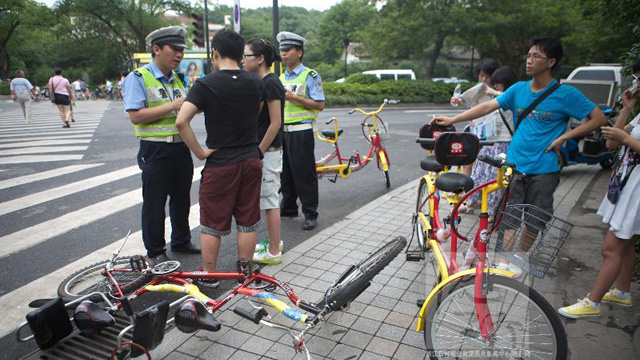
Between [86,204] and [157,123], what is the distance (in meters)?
2.93

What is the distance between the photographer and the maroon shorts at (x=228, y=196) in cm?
337

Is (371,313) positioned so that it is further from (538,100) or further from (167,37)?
(167,37)

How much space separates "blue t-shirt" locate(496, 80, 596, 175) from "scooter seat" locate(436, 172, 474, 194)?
916mm

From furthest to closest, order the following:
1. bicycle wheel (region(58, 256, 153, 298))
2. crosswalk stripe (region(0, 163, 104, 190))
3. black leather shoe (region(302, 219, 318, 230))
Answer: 1. crosswalk stripe (region(0, 163, 104, 190))
2. black leather shoe (region(302, 219, 318, 230))
3. bicycle wheel (region(58, 256, 153, 298))

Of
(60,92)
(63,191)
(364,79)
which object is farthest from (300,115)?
(364,79)

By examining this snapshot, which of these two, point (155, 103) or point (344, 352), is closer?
point (344, 352)

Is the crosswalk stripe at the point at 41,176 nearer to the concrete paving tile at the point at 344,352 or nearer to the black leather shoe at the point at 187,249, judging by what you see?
the black leather shoe at the point at 187,249

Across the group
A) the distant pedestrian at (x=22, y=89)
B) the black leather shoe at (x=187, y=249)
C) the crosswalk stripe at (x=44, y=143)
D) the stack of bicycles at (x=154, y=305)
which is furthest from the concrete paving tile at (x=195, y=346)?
the distant pedestrian at (x=22, y=89)

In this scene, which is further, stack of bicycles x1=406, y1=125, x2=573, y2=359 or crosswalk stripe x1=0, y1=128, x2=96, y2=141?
crosswalk stripe x1=0, y1=128, x2=96, y2=141

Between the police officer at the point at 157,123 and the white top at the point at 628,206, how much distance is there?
3.45m

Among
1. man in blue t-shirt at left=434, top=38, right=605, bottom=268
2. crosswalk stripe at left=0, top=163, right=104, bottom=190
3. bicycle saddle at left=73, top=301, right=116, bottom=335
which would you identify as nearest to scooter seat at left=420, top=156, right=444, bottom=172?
man in blue t-shirt at left=434, top=38, right=605, bottom=268

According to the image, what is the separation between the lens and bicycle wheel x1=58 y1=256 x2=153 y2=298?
3.27m

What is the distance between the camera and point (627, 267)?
342 cm

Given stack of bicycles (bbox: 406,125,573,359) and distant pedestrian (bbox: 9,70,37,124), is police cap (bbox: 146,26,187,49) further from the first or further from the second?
distant pedestrian (bbox: 9,70,37,124)
